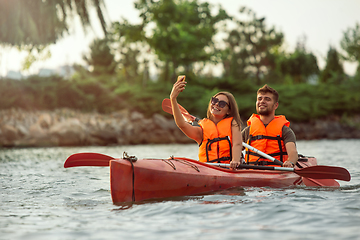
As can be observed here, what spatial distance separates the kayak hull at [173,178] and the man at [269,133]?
0.36 m

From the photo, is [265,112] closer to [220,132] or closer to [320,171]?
[220,132]

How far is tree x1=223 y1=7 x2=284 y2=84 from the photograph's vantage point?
35125 millimetres

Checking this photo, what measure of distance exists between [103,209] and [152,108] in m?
17.5

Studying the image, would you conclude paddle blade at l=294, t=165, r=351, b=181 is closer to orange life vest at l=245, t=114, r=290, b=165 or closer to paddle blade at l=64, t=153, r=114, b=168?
orange life vest at l=245, t=114, r=290, b=165

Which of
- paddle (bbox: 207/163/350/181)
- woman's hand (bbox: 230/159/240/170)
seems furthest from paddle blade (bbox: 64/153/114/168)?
paddle (bbox: 207/163/350/181)

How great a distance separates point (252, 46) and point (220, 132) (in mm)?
33141

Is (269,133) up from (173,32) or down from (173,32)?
down

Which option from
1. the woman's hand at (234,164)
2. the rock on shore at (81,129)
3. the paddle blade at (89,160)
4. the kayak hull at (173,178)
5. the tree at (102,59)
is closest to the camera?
the kayak hull at (173,178)

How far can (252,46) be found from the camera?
36.5 m

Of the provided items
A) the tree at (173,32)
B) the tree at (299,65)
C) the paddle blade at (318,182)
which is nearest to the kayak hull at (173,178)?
the paddle blade at (318,182)

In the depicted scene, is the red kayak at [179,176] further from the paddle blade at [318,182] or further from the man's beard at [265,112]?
the man's beard at [265,112]

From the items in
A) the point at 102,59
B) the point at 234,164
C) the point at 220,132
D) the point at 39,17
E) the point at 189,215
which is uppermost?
the point at 102,59

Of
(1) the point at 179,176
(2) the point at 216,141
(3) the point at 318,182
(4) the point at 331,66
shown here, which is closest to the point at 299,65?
(4) the point at 331,66

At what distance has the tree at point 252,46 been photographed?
115 feet
